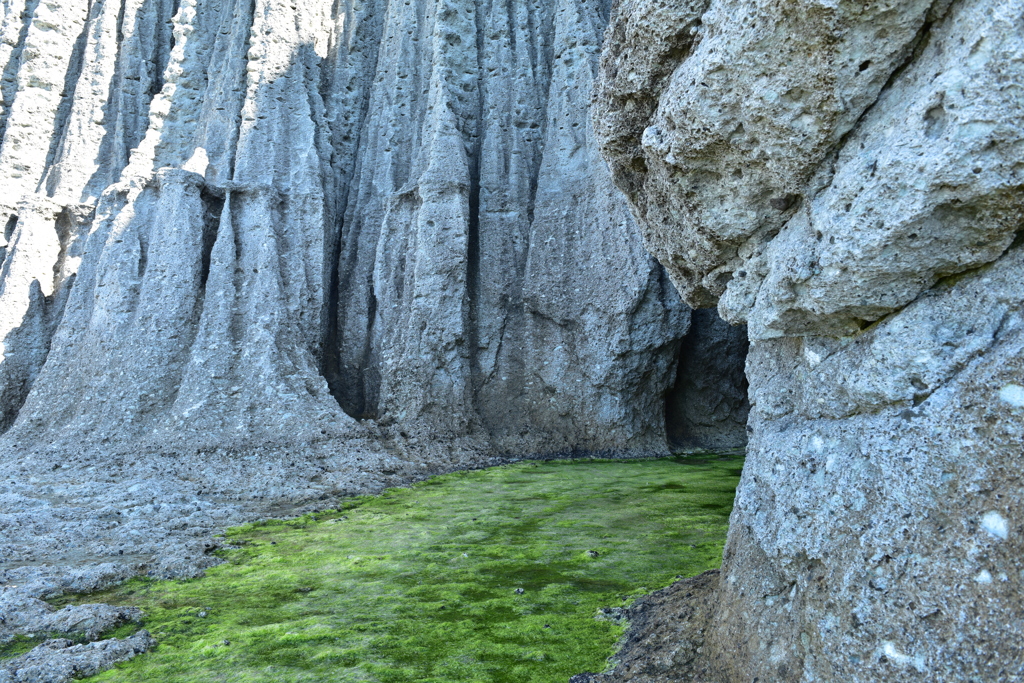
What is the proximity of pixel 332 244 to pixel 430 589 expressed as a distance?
9697mm

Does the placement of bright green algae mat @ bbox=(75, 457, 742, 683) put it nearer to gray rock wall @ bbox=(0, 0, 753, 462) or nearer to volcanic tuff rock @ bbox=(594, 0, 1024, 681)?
volcanic tuff rock @ bbox=(594, 0, 1024, 681)

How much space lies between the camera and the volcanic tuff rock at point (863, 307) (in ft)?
7.31

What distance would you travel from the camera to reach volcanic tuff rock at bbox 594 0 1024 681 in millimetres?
2229

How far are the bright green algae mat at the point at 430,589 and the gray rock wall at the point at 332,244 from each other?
384cm

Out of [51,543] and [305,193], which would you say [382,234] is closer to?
[305,193]

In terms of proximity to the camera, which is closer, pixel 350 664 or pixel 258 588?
pixel 350 664

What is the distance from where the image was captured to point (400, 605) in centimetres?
429

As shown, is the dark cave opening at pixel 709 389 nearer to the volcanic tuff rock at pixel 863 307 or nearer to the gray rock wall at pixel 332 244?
the gray rock wall at pixel 332 244

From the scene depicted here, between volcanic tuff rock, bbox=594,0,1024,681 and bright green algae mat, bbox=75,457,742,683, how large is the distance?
1084mm

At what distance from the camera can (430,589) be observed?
4551mm

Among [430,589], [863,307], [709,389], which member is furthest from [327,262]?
[863,307]

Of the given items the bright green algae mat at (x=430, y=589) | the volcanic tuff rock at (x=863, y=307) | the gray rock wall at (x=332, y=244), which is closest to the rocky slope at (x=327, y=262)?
the gray rock wall at (x=332, y=244)

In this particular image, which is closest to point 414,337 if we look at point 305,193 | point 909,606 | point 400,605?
point 305,193

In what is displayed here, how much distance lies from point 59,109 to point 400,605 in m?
15.9
